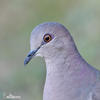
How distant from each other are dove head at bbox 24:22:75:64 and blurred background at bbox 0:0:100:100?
150cm

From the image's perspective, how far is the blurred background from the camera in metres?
6.79

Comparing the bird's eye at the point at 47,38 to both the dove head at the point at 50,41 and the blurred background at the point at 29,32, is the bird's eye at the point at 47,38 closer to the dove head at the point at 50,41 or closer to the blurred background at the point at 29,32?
the dove head at the point at 50,41

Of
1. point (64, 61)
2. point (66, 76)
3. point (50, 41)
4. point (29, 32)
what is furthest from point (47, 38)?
point (29, 32)

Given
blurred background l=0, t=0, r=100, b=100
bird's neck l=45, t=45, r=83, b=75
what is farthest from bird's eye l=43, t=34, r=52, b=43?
blurred background l=0, t=0, r=100, b=100

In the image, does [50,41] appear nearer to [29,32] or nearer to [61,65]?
[61,65]

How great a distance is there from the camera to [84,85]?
385cm

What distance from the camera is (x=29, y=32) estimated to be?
9.16 meters

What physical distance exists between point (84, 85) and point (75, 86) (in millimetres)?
86

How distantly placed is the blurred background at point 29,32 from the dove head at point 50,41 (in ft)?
4.91

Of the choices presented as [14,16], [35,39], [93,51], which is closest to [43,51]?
[35,39]

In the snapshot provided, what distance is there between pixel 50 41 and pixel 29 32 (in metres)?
5.27

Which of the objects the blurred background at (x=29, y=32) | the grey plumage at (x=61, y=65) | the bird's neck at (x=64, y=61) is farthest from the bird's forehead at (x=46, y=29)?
the blurred background at (x=29, y=32)

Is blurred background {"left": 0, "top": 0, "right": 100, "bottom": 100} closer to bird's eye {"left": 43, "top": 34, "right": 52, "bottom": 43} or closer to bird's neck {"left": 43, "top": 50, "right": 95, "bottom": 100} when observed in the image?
bird's neck {"left": 43, "top": 50, "right": 95, "bottom": 100}

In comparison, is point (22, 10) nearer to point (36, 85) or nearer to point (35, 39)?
point (36, 85)
